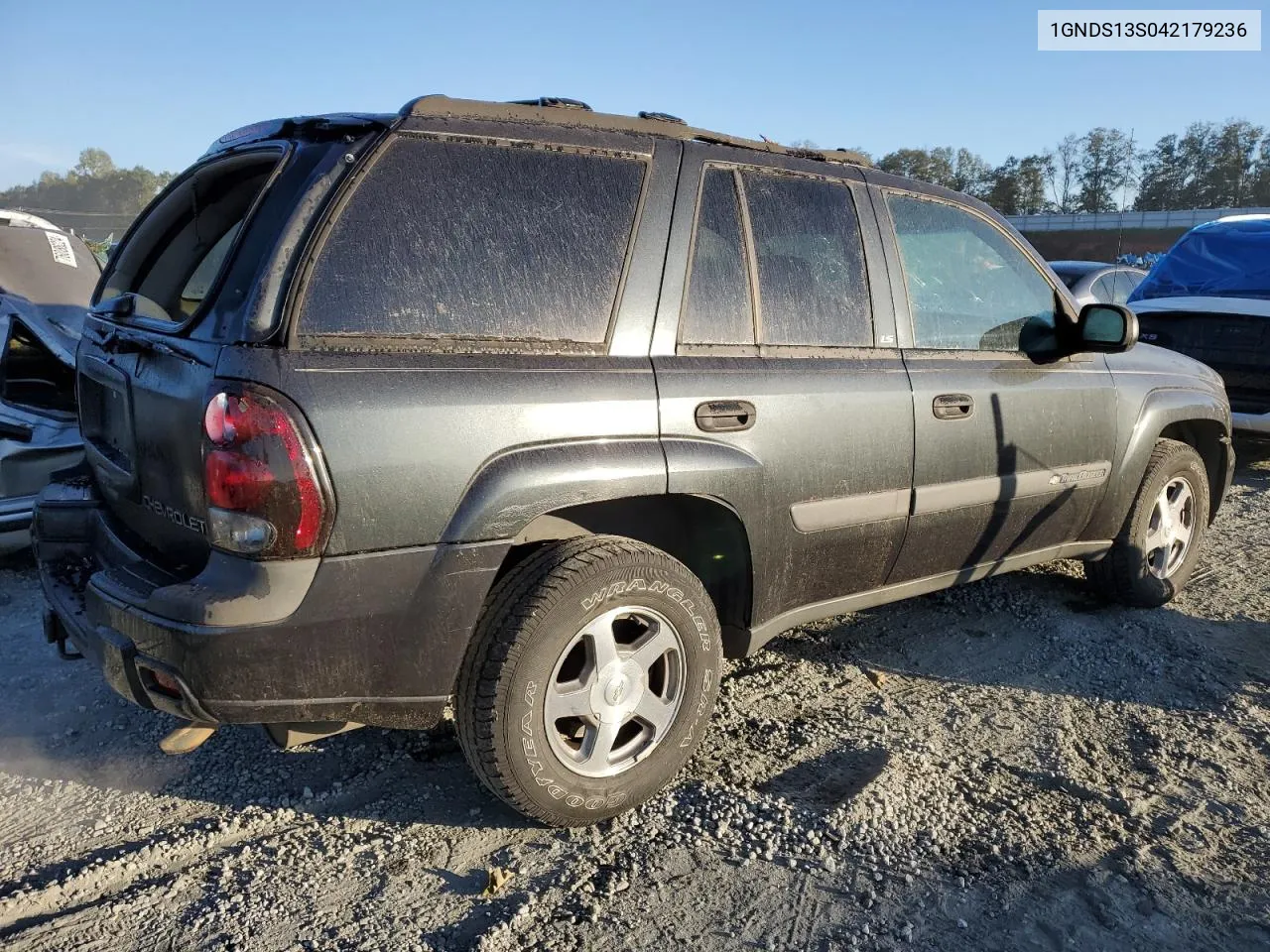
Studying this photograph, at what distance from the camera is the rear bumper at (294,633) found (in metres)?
2.15

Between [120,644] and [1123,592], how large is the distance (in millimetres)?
4257

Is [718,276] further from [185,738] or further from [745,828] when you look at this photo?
[185,738]

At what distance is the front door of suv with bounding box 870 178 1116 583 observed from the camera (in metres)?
3.41

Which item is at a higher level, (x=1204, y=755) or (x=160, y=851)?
(x=160, y=851)

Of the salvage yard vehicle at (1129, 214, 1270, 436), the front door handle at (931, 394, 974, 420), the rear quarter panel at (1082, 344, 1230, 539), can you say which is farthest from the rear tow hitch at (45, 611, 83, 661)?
the salvage yard vehicle at (1129, 214, 1270, 436)

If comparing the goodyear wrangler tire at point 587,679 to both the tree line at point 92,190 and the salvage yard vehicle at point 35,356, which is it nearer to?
the salvage yard vehicle at point 35,356

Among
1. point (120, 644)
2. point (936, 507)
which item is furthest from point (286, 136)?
point (936, 507)

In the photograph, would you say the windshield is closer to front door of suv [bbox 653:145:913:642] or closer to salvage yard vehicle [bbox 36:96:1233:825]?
salvage yard vehicle [bbox 36:96:1233:825]

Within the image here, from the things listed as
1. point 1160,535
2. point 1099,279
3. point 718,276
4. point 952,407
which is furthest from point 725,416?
point 1099,279

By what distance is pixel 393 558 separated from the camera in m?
2.26

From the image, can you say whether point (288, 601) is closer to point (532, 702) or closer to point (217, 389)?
point (217, 389)

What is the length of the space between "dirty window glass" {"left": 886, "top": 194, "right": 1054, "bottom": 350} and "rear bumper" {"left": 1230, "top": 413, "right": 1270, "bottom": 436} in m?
4.31

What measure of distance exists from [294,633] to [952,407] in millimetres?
2412

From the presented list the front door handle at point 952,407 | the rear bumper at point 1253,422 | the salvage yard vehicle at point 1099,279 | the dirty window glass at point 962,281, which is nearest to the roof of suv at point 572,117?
the dirty window glass at point 962,281
